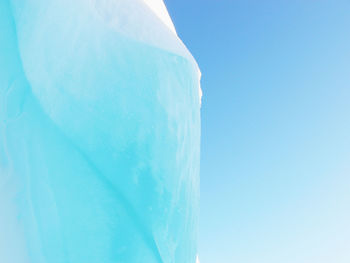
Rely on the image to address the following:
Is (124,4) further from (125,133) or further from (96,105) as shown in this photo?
(125,133)

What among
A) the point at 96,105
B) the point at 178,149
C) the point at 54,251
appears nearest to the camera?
the point at 54,251

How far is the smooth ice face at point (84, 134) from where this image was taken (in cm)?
184

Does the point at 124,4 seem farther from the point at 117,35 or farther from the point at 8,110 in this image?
the point at 8,110

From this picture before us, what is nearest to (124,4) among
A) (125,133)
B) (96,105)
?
(96,105)

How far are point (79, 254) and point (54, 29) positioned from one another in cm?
138

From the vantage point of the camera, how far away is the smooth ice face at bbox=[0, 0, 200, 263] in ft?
6.05

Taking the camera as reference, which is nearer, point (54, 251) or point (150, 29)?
point (54, 251)

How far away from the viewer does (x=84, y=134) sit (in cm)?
192

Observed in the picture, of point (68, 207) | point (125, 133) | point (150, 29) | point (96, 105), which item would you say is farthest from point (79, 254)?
point (150, 29)

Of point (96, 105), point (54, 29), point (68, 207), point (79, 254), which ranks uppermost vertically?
point (54, 29)

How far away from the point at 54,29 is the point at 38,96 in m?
0.44

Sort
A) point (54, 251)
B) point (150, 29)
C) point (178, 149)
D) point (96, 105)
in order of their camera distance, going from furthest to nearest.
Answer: point (178, 149), point (150, 29), point (96, 105), point (54, 251)

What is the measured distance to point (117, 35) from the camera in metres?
1.97

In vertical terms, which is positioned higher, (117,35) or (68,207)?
(117,35)
